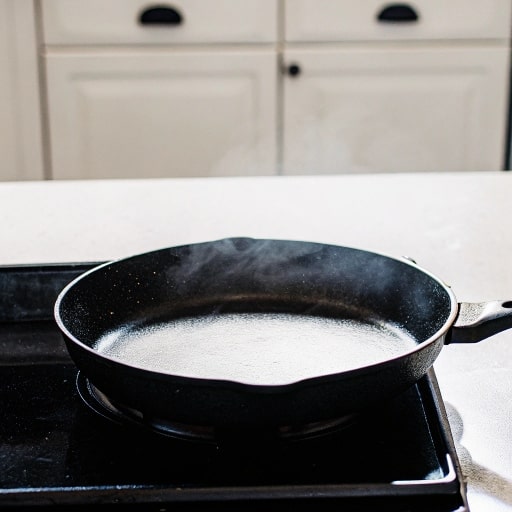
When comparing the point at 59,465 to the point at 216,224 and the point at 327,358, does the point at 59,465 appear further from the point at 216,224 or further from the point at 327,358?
the point at 216,224

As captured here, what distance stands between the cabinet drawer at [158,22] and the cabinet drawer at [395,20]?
8 cm

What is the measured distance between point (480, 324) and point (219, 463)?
7.7 inches

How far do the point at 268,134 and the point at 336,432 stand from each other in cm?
178

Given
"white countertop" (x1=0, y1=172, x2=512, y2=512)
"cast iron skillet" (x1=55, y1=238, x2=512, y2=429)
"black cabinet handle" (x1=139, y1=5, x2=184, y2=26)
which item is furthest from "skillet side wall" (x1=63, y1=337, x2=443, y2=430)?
"black cabinet handle" (x1=139, y1=5, x2=184, y2=26)

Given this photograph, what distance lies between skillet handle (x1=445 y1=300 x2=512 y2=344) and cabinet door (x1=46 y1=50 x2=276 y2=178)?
1719 mm

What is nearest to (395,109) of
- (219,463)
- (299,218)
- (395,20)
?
(395,20)

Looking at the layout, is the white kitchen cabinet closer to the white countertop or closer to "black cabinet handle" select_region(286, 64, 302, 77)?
"black cabinet handle" select_region(286, 64, 302, 77)

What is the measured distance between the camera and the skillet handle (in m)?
0.54

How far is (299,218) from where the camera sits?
41.4 inches

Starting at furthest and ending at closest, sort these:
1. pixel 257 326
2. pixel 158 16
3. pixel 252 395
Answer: pixel 158 16 → pixel 257 326 → pixel 252 395

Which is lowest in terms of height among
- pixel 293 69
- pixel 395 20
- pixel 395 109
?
pixel 395 109

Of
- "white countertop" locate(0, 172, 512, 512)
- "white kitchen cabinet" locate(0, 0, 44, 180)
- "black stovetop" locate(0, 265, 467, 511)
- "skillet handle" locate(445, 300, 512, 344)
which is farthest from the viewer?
"white kitchen cabinet" locate(0, 0, 44, 180)

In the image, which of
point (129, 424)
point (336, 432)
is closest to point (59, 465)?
point (129, 424)

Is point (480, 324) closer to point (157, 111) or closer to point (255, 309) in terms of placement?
point (255, 309)
